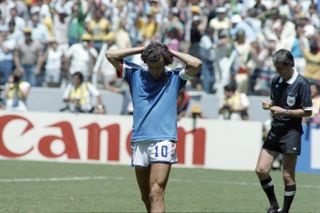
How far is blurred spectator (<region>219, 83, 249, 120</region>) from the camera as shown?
24.0 meters

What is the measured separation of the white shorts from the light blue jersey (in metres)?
0.06

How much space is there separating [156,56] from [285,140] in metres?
3.29

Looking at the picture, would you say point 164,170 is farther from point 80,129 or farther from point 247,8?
point 247,8

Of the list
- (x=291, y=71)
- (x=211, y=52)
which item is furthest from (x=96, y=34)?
(x=291, y=71)

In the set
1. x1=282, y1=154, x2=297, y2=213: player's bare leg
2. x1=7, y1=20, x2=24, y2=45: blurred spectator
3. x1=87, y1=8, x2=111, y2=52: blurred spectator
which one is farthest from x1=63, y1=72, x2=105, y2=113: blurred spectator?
x1=282, y1=154, x2=297, y2=213: player's bare leg

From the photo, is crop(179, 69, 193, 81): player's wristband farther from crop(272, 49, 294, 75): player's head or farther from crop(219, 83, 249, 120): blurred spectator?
crop(219, 83, 249, 120): blurred spectator

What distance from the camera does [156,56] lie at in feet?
35.1

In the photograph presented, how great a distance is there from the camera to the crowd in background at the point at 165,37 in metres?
25.6

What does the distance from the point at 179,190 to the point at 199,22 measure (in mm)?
10599

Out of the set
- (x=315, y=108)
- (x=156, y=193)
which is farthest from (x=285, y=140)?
(x=315, y=108)

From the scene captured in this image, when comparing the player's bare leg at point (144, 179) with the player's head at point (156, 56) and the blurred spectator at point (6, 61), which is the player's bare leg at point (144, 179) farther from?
the blurred spectator at point (6, 61)

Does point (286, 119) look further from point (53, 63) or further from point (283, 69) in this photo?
point (53, 63)

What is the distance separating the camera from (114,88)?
2558cm

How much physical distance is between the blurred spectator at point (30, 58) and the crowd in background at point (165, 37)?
25mm
